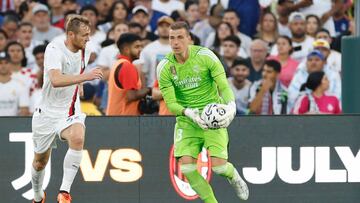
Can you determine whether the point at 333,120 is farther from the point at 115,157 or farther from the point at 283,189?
the point at 115,157

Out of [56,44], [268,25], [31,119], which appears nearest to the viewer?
[56,44]

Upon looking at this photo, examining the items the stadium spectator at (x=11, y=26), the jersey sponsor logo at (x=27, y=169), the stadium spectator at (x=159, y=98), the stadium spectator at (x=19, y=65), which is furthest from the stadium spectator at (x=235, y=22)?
the jersey sponsor logo at (x=27, y=169)

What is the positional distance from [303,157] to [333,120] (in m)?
0.59

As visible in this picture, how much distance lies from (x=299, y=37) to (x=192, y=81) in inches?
231

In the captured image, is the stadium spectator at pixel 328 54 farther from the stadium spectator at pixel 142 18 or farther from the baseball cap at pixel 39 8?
the baseball cap at pixel 39 8

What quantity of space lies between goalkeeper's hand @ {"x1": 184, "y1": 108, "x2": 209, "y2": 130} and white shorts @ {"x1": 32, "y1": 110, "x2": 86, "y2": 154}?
1.15 meters

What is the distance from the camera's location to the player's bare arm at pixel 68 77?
1070 centimetres

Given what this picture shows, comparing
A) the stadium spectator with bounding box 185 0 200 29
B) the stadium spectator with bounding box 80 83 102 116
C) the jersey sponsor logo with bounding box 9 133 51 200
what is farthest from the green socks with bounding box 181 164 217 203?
the stadium spectator with bounding box 185 0 200 29

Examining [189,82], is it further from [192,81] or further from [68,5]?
[68,5]

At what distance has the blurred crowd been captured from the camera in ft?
52.7

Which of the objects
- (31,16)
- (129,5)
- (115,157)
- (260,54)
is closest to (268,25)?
(260,54)

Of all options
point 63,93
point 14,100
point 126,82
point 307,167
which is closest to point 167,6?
point 14,100

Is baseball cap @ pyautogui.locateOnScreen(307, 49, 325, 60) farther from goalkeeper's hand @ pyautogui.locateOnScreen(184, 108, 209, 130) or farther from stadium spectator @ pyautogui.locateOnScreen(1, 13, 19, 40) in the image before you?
goalkeeper's hand @ pyautogui.locateOnScreen(184, 108, 209, 130)

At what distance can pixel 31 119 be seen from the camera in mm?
12914
